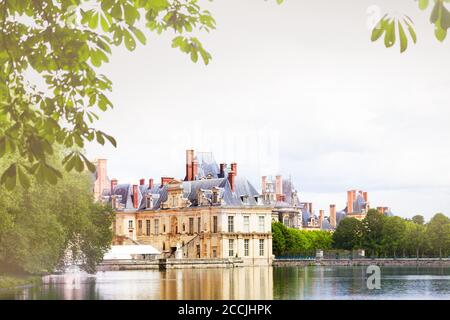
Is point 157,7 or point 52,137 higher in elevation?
point 157,7

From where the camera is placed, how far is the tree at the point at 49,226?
1280 cm

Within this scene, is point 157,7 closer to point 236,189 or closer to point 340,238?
point 236,189

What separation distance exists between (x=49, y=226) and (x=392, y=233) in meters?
18.8

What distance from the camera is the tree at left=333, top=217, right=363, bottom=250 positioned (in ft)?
104

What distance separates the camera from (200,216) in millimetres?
27125

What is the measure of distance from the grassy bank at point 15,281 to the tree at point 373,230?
49.6ft

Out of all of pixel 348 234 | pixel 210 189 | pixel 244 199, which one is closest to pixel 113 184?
pixel 210 189

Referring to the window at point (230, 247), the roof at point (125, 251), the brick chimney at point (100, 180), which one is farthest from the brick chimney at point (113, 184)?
the window at point (230, 247)

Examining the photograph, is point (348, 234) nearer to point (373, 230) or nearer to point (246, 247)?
point (373, 230)

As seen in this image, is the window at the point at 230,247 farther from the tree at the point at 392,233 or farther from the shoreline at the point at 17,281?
the shoreline at the point at 17,281
